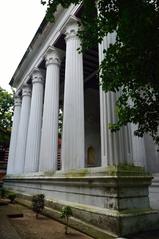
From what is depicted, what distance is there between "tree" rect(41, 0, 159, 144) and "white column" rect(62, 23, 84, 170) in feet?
14.2

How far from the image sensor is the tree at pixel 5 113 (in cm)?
2675

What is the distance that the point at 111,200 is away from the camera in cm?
587

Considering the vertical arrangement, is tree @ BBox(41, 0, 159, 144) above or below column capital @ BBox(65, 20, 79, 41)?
below

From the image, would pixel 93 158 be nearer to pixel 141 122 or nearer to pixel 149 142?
pixel 149 142

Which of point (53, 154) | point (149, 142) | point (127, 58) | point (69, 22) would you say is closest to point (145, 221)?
point (127, 58)

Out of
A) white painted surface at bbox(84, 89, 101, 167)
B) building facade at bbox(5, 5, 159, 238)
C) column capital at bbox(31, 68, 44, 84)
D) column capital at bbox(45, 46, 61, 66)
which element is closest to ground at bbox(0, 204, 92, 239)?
building facade at bbox(5, 5, 159, 238)

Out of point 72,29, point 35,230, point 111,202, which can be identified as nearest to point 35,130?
point 72,29

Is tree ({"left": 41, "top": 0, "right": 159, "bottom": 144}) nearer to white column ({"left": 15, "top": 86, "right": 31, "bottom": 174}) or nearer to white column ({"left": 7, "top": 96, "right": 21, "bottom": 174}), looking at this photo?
white column ({"left": 15, "top": 86, "right": 31, "bottom": 174})

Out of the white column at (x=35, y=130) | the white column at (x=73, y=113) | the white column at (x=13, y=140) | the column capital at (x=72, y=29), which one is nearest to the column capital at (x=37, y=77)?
the white column at (x=35, y=130)

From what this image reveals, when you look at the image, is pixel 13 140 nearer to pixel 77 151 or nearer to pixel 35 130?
pixel 35 130

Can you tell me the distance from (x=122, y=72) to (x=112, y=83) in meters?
0.36

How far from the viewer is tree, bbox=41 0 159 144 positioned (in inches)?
136

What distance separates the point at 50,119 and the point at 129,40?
894 cm

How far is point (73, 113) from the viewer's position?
32.3 ft
